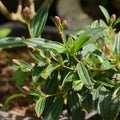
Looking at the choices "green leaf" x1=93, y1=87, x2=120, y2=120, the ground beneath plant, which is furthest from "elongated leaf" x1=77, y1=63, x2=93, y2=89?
the ground beneath plant

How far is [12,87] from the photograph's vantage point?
1.82 m

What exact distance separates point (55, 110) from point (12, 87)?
2.22ft

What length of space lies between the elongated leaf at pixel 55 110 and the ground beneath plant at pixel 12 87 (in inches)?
12.9

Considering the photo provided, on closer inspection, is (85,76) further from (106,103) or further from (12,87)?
(12,87)

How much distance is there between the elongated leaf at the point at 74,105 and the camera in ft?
3.91

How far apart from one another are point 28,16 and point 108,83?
0.31 metres

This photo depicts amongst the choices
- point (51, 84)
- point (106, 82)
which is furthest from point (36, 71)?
point (106, 82)

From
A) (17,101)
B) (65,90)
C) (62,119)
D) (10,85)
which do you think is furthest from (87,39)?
(10,85)

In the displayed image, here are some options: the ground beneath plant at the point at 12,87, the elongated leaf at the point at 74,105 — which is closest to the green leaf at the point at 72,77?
the elongated leaf at the point at 74,105

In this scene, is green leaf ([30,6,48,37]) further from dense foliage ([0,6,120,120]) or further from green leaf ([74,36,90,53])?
green leaf ([74,36,90,53])

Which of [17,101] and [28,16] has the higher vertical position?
[28,16]

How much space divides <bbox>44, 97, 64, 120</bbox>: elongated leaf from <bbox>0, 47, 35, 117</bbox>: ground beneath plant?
33 centimetres

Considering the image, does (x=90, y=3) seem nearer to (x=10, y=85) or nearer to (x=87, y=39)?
(x=10, y=85)

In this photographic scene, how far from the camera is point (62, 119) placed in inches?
52.6
